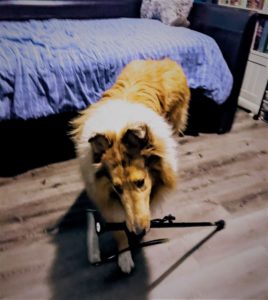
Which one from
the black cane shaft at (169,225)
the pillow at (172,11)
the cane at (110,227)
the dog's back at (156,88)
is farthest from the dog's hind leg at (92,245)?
the pillow at (172,11)

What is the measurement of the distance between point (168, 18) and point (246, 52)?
0.84 metres

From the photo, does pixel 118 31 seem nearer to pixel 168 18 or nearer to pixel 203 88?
pixel 168 18

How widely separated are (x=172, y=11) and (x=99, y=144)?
2061mm

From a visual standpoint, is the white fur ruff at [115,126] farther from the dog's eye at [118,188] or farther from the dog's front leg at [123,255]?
the dog's front leg at [123,255]

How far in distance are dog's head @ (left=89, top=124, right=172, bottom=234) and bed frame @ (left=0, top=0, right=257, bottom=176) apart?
113 cm

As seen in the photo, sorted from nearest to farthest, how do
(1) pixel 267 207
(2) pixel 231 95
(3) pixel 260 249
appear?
(3) pixel 260 249, (1) pixel 267 207, (2) pixel 231 95

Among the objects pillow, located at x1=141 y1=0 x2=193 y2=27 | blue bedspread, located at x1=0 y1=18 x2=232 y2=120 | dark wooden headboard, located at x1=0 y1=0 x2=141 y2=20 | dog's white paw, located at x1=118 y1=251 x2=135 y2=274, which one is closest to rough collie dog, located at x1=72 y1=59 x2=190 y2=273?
dog's white paw, located at x1=118 y1=251 x2=135 y2=274

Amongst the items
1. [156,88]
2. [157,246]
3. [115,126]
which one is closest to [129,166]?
[115,126]

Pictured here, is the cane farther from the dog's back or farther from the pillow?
the pillow

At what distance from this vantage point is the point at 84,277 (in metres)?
1.35

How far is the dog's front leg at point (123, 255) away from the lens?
136 cm

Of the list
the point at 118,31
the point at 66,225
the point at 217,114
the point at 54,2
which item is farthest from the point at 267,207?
the point at 54,2

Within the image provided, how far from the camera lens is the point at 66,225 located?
1613mm

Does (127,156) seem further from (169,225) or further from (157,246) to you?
(157,246)
